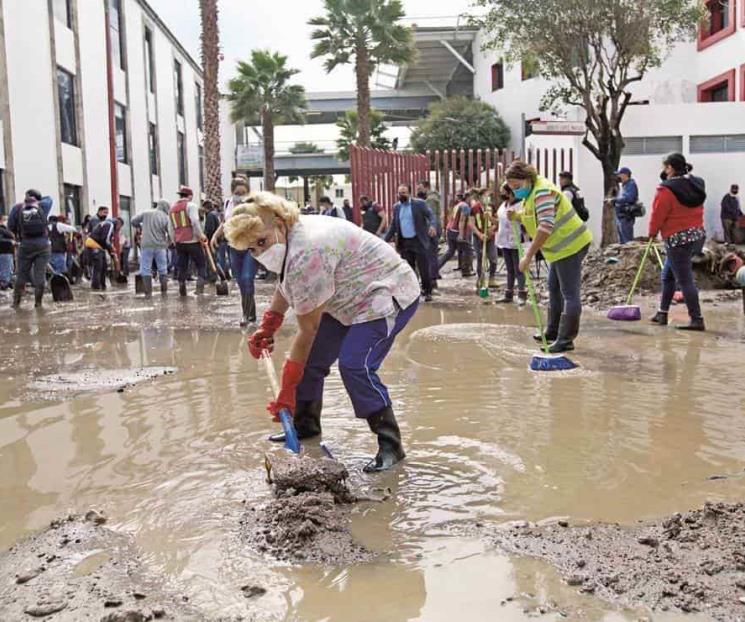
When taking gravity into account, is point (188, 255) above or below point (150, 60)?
below

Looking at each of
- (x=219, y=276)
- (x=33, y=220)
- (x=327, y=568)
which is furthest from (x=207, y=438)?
(x=219, y=276)

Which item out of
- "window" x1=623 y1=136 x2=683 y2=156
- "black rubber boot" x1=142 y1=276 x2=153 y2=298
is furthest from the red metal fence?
"black rubber boot" x1=142 y1=276 x2=153 y2=298

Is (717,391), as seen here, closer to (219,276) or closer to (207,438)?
(207,438)

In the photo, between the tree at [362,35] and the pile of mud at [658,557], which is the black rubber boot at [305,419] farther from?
the tree at [362,35]

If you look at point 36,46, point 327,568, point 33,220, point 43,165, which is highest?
point 36,46

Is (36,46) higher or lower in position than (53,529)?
higher

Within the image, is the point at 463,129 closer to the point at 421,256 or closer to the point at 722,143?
the point at 722,143

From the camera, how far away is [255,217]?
360 centimetres

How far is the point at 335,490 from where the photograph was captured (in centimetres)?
352

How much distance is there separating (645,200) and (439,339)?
13457 mm

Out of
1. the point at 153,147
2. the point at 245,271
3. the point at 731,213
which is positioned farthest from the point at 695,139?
the point at 153,147

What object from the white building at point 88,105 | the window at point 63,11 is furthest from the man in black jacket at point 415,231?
the window at point 63,11

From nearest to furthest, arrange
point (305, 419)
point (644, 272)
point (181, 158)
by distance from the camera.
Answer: point (305, 419) < point (644, 272) < point (181, 158)

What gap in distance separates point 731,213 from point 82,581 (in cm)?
1899
